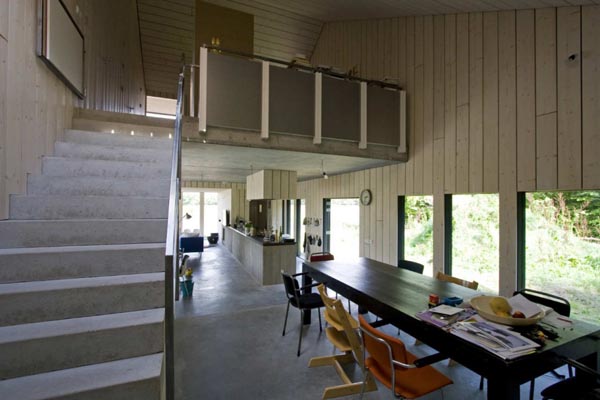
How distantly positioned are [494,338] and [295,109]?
3.35 meters

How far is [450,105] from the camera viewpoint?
4074 mm

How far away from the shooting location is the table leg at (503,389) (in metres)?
1.48

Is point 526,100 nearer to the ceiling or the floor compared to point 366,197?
nearer to the ceiling

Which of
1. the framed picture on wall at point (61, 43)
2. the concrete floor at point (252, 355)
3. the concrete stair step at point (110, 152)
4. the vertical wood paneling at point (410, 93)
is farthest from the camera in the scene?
the vertical wood paneling at point (410, 93)

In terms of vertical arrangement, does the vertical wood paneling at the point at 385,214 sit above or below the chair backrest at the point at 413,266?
above

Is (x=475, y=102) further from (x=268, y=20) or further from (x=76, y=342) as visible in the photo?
(x=268, y=20)

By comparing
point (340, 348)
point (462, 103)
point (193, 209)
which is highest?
point (462, 103)

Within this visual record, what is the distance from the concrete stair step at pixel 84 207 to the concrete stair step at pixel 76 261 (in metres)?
0.33

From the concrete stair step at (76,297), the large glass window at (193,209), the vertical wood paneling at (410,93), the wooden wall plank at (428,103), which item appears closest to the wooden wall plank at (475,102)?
the wooden wall plank at (428,103)

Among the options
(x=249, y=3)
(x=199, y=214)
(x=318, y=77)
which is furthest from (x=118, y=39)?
(x=199, y=214)

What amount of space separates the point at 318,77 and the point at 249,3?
367 cm

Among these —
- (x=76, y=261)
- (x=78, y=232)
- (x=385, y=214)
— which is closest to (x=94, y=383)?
(x=76, y=261)

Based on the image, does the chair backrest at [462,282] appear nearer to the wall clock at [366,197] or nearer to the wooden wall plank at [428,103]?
the wooden wall plank at [428,103]

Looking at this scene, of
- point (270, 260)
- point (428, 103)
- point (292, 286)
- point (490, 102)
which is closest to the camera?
point (292, 286)
